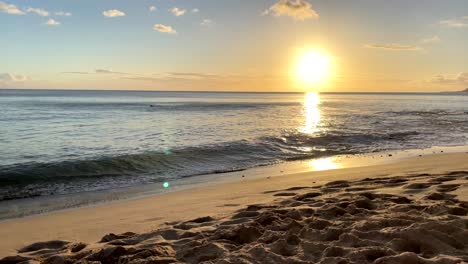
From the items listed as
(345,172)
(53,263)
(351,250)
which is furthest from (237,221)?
(345,172)

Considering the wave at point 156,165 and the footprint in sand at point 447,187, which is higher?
the footprint in sand at point 447,187

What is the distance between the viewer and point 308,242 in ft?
14.6

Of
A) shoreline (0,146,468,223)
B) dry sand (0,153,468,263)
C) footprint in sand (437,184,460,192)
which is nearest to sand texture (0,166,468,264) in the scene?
dry sand (0,153,468,263)

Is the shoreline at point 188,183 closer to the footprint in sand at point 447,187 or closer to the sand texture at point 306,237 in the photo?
the sand texture at point 306,237

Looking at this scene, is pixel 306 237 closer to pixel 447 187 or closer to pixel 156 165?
pixel 447 187

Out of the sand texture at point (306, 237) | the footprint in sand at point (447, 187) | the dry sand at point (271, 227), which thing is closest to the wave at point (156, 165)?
the dry sand at point (271, 227)

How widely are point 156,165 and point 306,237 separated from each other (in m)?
8.87

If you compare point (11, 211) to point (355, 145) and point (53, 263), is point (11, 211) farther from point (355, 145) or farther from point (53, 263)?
point (355, 145)

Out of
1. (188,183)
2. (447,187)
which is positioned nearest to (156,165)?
(188,183)

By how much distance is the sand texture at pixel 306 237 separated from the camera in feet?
13.5

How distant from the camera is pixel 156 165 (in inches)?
504

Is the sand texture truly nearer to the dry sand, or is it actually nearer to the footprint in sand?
the dry sand

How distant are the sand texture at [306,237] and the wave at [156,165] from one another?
5.35m

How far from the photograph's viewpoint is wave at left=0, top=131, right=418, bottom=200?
404 inches
